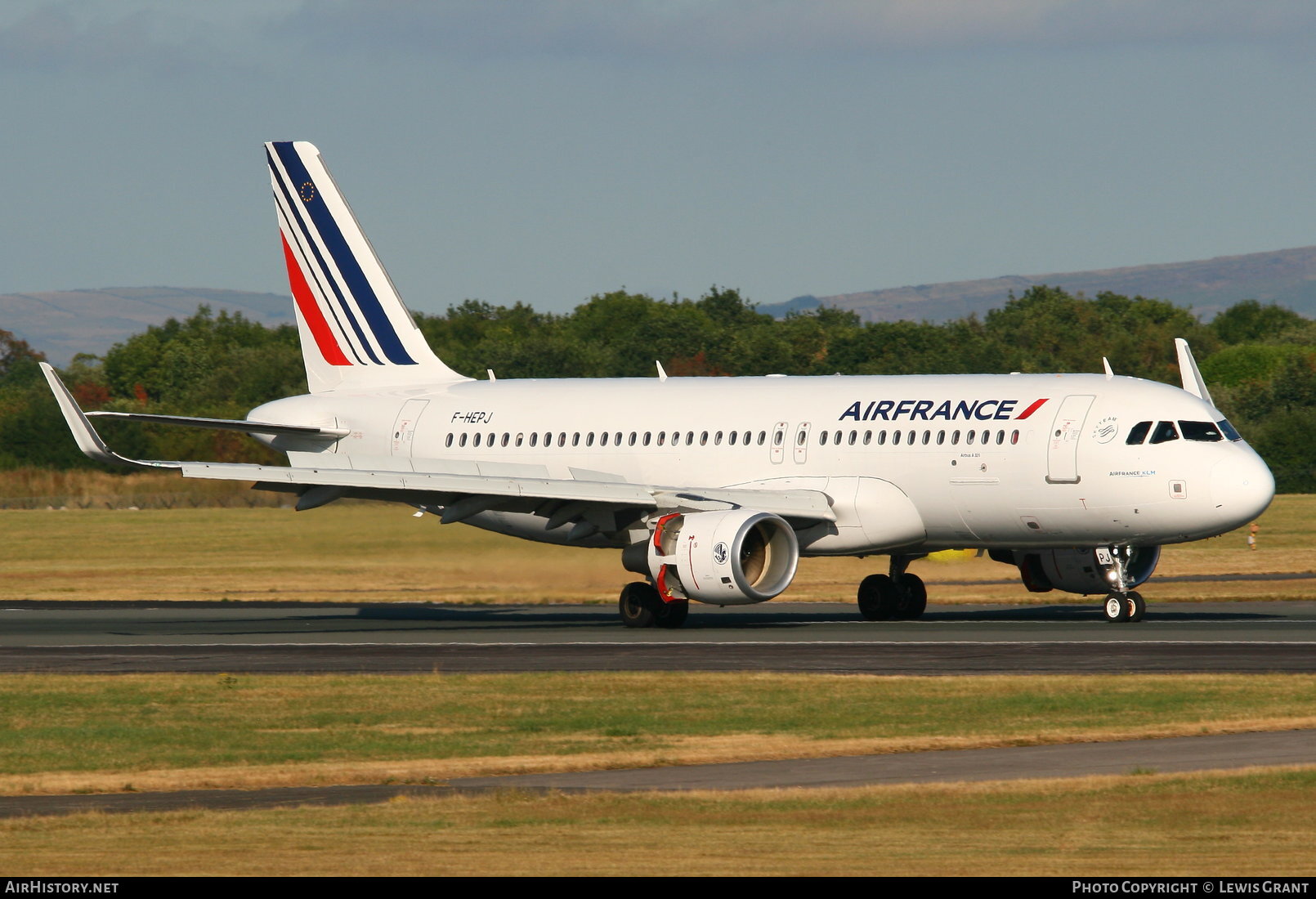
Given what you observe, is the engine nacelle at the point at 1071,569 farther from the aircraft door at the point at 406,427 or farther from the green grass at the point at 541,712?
the aircraft door at the point at 406,427

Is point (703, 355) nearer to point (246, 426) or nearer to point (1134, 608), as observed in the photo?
point (246, 426)

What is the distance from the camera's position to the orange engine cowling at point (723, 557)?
33.8 meters

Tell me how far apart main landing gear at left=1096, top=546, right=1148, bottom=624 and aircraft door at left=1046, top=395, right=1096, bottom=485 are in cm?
181

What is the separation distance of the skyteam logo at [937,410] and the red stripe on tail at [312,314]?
13.7 meters

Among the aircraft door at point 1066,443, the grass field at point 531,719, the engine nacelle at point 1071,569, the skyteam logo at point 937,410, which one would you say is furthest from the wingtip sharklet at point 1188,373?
the grass field at point 531,719

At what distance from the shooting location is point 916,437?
3591 centimetres

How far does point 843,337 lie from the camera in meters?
121

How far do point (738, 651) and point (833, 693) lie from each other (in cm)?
618

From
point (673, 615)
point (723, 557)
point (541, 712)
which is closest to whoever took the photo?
point (541, 712)

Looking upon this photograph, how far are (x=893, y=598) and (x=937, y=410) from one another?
424 centimetres

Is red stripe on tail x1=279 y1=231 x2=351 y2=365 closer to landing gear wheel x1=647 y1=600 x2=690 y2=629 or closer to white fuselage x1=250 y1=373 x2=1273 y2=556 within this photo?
white fuselage x1=250 y1=373 x2=1273 y2=556

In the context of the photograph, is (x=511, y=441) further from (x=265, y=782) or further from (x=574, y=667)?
(x=265, y=782)

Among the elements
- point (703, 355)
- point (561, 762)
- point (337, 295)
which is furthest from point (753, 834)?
point (703, 355)

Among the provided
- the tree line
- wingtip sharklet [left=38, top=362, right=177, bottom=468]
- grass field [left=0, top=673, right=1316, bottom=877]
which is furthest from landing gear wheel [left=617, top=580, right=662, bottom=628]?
the tree line
